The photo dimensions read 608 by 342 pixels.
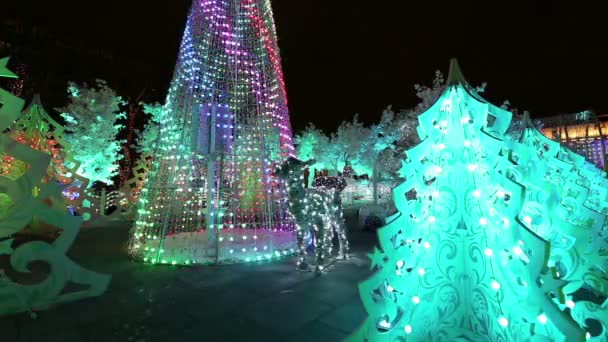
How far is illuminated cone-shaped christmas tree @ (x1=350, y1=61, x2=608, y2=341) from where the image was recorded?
2064 millimetres

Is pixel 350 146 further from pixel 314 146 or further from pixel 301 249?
pixel 301 249

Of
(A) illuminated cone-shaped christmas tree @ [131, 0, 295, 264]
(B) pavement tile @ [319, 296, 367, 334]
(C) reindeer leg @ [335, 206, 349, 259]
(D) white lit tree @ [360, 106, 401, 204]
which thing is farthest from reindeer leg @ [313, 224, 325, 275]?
(D) white lit tree @ [360, 106, 401, 204]

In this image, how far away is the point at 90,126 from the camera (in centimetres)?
1446

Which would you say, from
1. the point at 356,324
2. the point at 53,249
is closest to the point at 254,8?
the point at 53,249

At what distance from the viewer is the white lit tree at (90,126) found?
14273 mm

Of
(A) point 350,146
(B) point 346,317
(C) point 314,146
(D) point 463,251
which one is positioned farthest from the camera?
(C) point 314,146

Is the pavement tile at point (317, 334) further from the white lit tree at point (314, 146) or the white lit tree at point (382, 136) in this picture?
the white lit tree at point (314, 146)

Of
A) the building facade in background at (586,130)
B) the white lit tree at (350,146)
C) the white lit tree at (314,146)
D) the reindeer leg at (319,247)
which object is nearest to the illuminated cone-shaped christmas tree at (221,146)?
the reindeer leg at (319,247)

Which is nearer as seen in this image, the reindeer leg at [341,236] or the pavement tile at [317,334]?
the pavement tile at [317,334]

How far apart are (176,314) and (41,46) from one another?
865 inches

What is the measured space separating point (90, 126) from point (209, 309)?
1443 centimetres

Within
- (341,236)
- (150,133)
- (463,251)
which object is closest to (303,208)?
(341,236)

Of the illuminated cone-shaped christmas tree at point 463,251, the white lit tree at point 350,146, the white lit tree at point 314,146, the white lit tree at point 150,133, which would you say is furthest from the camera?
the white lit tree at point 314,146

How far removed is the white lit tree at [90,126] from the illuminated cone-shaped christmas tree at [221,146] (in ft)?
34.7
